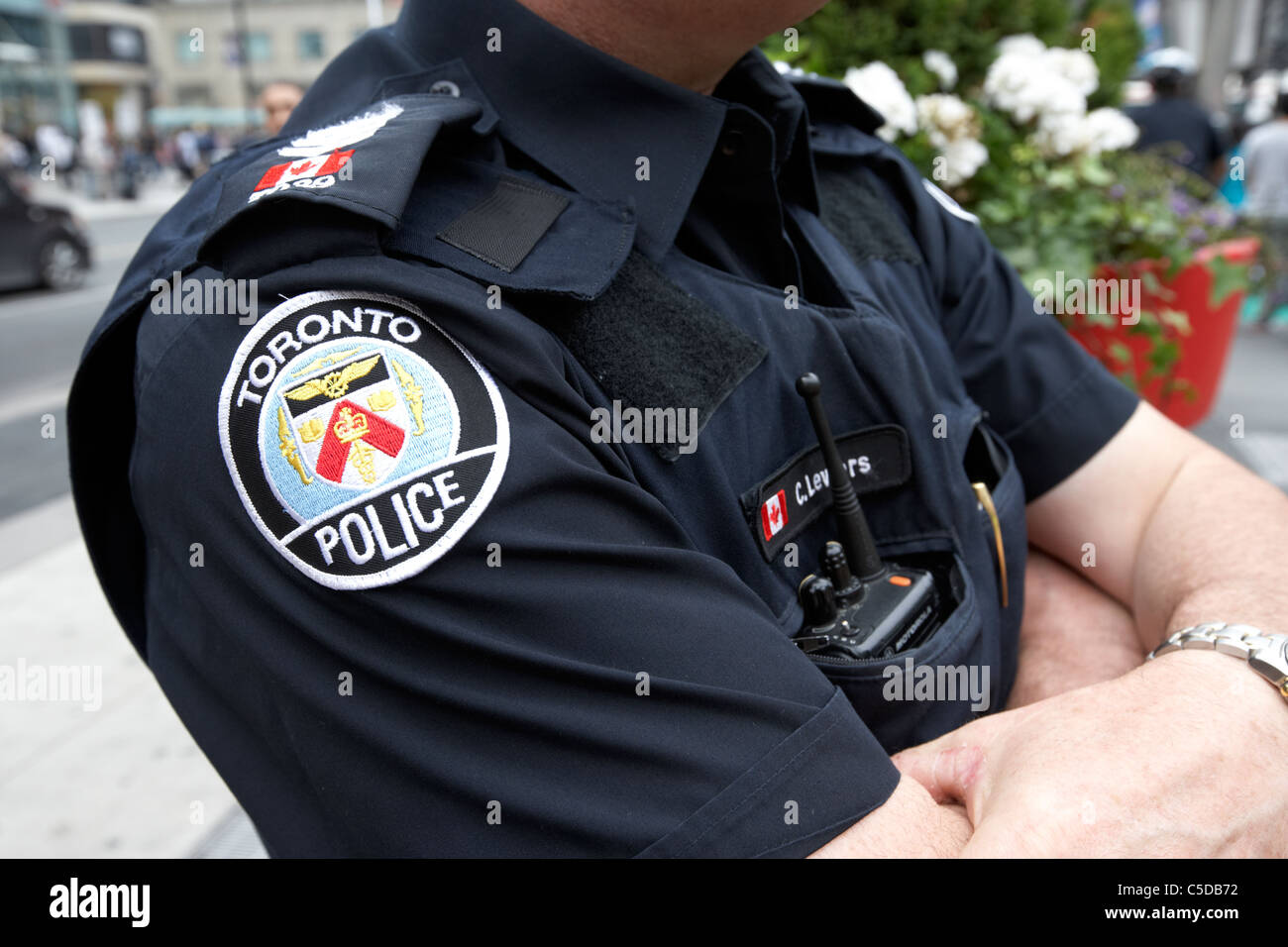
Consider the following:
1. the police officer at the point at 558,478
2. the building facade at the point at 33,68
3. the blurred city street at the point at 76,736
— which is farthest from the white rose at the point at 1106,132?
the building facade at the point at 33,68

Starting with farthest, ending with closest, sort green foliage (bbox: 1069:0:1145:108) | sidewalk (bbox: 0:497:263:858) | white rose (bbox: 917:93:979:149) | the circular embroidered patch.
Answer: green foliage (bbox: 1069:0:1145:108) → white rose (bbox: 917:93:979:149) → sidewalk (bbox: 0:497:263:858) → the circular embroidered patch

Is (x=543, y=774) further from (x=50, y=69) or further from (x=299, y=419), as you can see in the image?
(x=50, y=69)

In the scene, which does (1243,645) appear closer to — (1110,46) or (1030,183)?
(1030,183)

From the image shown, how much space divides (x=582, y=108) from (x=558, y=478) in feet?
1.62

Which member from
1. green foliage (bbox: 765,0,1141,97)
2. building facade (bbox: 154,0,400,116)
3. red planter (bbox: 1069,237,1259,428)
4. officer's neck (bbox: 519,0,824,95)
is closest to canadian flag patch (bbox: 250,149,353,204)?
officer's neck (bbox: 519,0,824,95)

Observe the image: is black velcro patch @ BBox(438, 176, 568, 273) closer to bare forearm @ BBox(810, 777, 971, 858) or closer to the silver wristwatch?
bare forearm @ BBox(810, 777, 971, 858)

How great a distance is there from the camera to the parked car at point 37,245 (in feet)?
39.5

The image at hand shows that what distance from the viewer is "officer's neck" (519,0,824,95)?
1.06 meters

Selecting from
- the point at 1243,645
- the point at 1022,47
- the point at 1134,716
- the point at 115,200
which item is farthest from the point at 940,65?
the point at 115,200

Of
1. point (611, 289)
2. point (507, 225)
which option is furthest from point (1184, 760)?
point (507, 225)

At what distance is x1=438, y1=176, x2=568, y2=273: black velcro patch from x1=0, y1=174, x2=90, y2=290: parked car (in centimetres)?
1332

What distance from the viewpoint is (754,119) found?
118cm

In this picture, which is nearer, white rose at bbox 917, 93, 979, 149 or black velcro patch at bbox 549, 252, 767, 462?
black velcro patch at bbox 549, 252, 767, 462

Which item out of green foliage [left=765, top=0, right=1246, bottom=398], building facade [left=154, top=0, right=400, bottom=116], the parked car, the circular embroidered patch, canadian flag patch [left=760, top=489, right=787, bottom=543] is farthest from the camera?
building facade [left=154, top=0, right=400, bottom=116]
